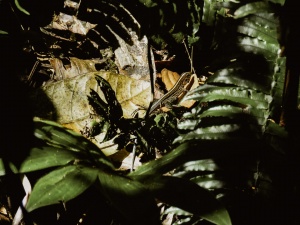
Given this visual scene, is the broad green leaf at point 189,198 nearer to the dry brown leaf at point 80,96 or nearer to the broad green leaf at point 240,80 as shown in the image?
the broad green leaf at point 240,80

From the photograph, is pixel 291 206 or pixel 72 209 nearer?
pixel 291 206

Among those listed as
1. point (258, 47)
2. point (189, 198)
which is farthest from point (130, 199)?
point (258, 47)

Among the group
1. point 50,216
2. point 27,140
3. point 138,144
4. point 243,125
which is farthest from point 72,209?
point 243,125

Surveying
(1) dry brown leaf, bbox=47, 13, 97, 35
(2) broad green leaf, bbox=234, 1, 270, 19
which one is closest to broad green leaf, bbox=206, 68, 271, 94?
(2) broad green leaf, bbox=234, 1, 270, 19

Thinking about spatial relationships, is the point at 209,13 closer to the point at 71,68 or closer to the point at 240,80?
the point at 240,80

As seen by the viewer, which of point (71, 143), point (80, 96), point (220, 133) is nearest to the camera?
point (71, 143)

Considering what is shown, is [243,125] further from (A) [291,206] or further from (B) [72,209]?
(B) [72,209]
